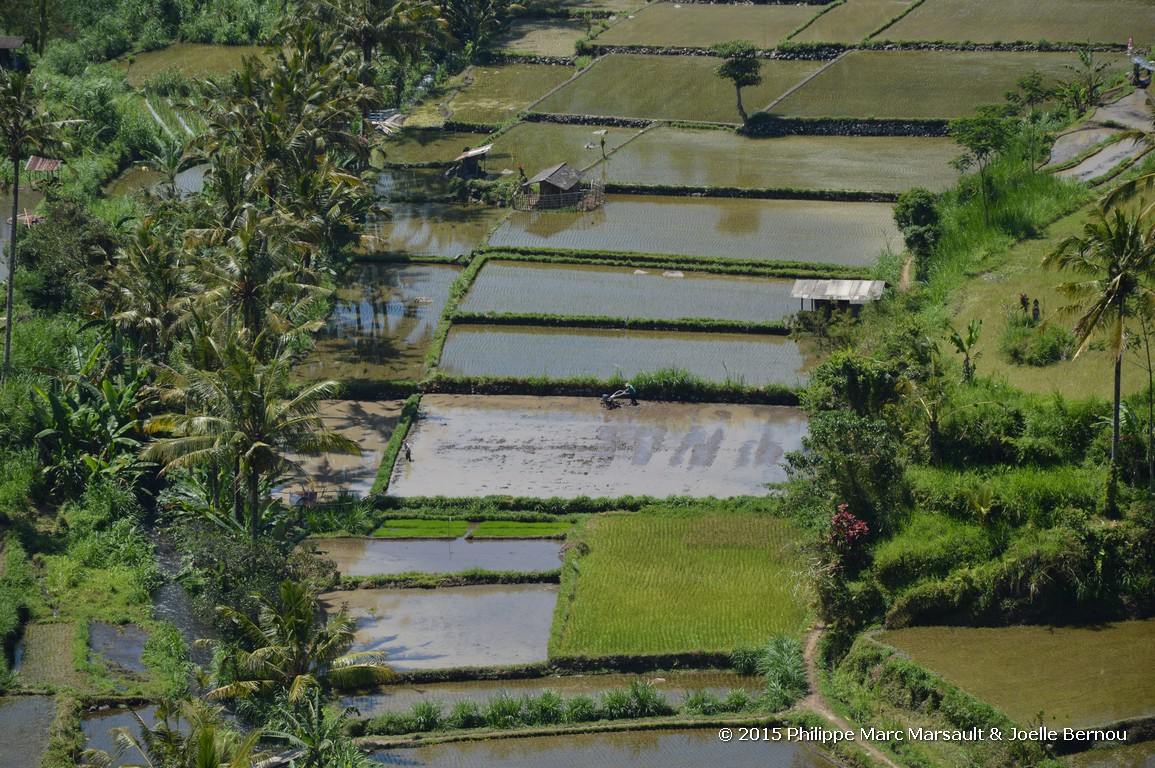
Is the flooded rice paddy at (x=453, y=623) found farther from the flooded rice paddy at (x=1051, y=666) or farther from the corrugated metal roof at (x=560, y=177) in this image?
the corrugated metal roof at (x=560, y=177)

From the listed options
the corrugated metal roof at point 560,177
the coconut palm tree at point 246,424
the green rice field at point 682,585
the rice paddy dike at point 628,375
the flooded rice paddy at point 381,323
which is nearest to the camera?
the rice paddy dike at point 628,375

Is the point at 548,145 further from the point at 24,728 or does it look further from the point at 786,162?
the point at 24,728

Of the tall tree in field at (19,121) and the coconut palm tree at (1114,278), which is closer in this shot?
the coconut palm tree at (1114,278)

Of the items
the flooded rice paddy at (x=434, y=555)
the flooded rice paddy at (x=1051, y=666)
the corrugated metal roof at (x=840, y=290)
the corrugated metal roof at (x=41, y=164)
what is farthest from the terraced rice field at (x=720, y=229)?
the flooded rice paddy at (x=1051, y=666)

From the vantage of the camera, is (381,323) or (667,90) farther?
(667,90)

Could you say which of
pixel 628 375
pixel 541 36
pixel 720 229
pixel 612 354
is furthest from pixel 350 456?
pixel 541 36

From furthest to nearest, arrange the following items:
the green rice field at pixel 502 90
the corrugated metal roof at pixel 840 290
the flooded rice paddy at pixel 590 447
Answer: the green rice field at pixel 502 90
the corrugated metal roof at pixel 840 290
the flooded rice paddy at pixel 590 447
